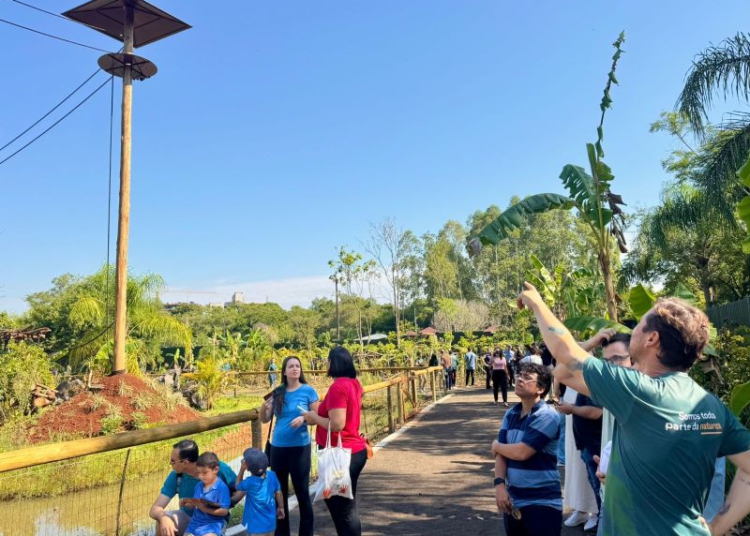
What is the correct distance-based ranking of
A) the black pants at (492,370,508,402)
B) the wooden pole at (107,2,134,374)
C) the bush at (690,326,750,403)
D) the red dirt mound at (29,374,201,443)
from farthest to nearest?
the black pants at (492,370,508,402)
the wooden pole at (107,2,134,374)
the red dirt mound at (29,374,201,443)
the bush at (690,326,750,403)

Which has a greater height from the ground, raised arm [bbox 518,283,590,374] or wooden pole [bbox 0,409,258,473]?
raised arm [bbox 518,283,590,374]

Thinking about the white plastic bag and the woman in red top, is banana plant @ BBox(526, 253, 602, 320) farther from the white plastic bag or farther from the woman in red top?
the white plastic bag

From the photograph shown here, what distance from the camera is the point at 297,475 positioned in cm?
443

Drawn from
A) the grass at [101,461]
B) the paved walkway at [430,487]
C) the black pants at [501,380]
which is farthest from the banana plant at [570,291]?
the grass at [101,461]

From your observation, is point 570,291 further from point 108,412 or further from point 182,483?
point 182,483

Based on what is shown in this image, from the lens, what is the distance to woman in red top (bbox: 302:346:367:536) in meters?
3.76

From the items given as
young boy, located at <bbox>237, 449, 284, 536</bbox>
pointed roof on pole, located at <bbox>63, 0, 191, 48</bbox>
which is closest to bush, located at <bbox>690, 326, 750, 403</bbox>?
young boy, located at <bbox>237, 449, 284, 536</bbox>

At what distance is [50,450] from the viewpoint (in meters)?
3.21

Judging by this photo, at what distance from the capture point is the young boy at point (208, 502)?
3.55 metres

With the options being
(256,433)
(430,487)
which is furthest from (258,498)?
(430,487)

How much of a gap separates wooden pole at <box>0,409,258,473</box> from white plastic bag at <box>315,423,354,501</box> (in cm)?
121

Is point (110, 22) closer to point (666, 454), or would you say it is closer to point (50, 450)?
point (50, 450)

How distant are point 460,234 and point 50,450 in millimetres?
52594

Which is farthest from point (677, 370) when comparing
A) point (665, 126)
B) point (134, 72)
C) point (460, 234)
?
point (460, 234)
